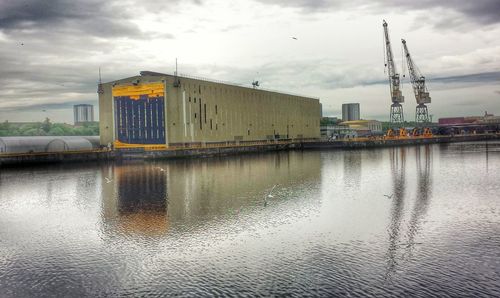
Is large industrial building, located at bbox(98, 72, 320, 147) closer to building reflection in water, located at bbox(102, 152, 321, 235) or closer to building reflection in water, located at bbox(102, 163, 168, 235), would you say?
building reflection in water, located at bbox(102, 152, 321, 235)

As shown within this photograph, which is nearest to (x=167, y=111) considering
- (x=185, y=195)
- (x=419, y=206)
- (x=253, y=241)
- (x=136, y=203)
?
(x=185, y=195)

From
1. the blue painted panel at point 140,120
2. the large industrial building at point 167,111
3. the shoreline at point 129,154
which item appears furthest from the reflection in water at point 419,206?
the blue painted panel at point 140,120

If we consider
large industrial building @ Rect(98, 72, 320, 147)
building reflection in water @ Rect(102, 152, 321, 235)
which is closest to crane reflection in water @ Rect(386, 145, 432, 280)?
building reflection in water @ Rect(102, 152, 321, 235)

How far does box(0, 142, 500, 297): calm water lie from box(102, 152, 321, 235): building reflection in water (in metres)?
0.14

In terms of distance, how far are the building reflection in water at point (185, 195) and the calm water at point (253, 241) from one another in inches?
5.7

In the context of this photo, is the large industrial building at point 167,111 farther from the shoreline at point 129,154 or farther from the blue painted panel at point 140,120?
the shoreline at point 129,154

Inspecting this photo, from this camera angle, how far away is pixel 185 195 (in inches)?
1234

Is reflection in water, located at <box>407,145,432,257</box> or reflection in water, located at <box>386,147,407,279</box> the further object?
reflection in water, located at <box>407,145,432,257</box>

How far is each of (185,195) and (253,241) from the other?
554 inches

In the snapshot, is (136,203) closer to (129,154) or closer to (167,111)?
(129,154)

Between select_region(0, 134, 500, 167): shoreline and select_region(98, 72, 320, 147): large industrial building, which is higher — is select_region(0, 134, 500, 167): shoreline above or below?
below

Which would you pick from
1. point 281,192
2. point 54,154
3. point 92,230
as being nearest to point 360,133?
point 54,154

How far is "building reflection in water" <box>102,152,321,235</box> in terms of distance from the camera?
73.9 ft

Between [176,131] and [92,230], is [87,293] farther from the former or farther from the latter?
[176,131]
